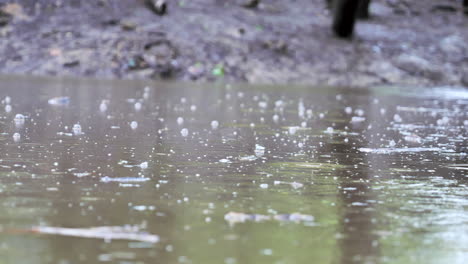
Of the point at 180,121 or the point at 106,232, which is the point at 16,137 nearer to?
the point at 180,121

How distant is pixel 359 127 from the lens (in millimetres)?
8984

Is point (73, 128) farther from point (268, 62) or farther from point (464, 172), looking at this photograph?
point (268, 62)

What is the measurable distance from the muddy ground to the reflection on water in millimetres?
8930

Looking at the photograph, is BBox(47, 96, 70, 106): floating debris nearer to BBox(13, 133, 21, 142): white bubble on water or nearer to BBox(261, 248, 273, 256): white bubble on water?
BBox(13, 133, 21, 142): white bubble on water

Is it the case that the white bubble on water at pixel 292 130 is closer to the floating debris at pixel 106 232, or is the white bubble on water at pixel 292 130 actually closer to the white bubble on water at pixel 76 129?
the white bubble on water at pixel 76 129

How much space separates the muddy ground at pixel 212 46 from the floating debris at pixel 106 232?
Result: 14864mm

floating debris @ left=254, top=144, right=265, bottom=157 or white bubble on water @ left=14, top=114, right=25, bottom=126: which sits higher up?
floating debris @ left=254, top=144, right=265, bottom=157

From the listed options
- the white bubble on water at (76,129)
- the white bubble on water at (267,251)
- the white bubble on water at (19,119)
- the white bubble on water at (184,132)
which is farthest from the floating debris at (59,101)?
the white bubble on water at (267,251)

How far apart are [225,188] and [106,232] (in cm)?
134

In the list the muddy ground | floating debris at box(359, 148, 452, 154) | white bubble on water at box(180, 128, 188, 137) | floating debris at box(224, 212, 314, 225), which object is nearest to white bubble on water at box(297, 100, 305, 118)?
white bubble on water at box(180, 128, 188, 137)

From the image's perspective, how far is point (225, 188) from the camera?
175 inches

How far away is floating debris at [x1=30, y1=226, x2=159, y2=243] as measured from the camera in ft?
10.3

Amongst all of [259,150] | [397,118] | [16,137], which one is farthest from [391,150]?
[397,118]

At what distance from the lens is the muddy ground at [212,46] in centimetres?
1847
